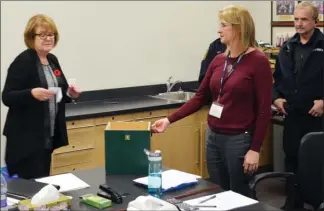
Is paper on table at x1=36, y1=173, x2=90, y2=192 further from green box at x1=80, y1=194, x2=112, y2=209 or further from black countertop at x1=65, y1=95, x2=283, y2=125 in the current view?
black countertop at x1=65, y1=95, x2=283, y2=125

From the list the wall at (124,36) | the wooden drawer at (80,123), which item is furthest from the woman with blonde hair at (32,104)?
the wall at (124,36)

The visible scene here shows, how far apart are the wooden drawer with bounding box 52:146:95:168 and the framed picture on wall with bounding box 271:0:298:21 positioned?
2460 millimetres

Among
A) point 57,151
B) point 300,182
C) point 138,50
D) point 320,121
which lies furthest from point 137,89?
point 300,182

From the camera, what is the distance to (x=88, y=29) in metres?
4.48

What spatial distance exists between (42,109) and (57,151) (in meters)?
0.89

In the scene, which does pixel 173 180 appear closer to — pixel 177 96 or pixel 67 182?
pixel 67 182

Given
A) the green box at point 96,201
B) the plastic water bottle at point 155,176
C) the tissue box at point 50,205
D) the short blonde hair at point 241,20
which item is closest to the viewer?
the tissue box at point 50,205

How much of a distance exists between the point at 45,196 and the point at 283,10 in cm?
384

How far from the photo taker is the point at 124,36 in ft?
15.5

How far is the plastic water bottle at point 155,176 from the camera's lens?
7.63 feet

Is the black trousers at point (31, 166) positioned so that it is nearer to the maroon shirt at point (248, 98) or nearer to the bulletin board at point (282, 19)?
the maroon shirt at point (248, 98)

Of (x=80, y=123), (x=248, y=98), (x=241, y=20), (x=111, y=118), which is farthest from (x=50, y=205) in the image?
(x=111, y=118)

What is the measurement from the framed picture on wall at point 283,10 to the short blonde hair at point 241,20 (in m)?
2.54


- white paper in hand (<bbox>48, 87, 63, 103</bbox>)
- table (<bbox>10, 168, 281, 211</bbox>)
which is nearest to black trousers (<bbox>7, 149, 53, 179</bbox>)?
white paper in hand (<bbox>48, 87, 63, 103</bbox>)
